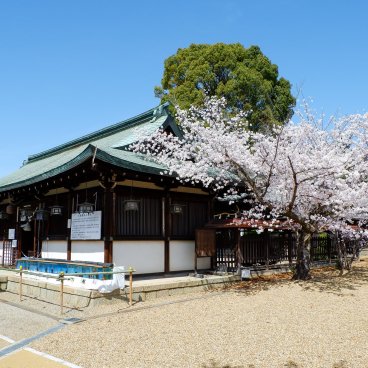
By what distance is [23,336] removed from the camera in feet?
23.1

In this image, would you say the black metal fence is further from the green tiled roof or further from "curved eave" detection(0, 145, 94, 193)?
"curved eave" detection(0, 145, 94, 193)

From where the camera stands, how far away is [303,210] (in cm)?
1259

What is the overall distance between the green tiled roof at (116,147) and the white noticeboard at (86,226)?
1.60 m

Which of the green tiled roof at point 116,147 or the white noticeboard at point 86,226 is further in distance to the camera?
the white noticeboard at point 86,226

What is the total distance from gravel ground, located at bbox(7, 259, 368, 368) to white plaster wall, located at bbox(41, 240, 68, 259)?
15.5 ft

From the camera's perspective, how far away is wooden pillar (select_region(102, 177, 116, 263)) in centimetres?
1117

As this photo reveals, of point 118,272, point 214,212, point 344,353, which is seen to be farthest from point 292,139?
point 344,353

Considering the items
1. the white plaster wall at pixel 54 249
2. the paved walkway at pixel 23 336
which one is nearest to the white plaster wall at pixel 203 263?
the white plaster wall at pixel 54 249

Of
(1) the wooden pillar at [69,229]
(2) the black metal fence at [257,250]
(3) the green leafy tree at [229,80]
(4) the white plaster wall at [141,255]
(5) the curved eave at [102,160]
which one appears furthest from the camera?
(3) the green leafy tree at [229,80]

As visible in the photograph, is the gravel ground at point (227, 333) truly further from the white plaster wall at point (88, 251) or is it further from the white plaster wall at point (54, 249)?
the white plaster wall at point (54, 249)

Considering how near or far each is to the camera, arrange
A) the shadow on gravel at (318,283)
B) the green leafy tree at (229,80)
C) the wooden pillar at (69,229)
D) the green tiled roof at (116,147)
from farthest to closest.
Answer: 1. the green leafy tree at (229,80)
2. the wooden pillar at (69,229)
3. the shadow on gravel at (318,283)
4. the green tiled roof at (116,147)

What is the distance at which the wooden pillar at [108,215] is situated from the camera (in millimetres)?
11172

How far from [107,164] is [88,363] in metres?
5.86

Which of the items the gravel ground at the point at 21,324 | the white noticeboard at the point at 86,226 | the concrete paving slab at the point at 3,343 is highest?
the white noticeboard at the point at 86,226
